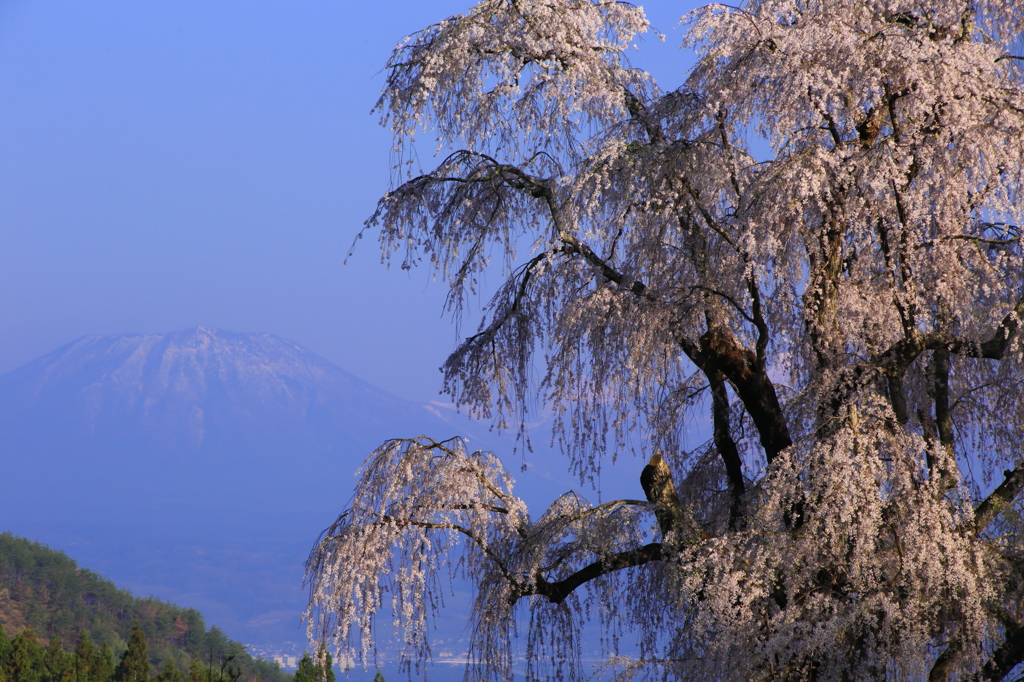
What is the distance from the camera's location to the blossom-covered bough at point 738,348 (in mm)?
5234

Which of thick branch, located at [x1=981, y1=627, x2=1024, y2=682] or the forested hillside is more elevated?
the forested hillside

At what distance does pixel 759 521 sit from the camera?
5.32 meters

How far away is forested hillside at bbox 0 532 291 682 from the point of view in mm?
71750

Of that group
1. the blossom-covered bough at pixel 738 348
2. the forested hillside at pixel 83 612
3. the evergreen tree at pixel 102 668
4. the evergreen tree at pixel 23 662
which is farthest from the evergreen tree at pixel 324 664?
the forested hillside at pixel 83 612

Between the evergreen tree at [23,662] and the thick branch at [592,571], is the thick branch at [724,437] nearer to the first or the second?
the thick branch at [592,571]

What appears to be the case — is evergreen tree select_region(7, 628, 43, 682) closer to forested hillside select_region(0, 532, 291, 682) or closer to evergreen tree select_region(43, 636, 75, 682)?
evergreen tree select_region(43, 636, 75, 682)

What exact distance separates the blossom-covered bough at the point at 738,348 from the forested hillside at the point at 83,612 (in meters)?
69.4

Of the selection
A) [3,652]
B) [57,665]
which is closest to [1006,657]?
[57,665]

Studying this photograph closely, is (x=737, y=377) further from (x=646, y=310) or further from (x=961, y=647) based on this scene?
(x=961, y=647)

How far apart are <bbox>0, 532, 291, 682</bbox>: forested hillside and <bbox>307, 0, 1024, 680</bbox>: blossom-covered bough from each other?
2734 inches

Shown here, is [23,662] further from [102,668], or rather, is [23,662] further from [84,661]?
[102,668]

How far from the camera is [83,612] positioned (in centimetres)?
7475

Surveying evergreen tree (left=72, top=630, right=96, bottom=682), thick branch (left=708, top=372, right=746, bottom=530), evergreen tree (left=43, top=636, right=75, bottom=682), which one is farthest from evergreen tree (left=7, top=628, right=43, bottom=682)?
thick branch (left=708, top=372, right=746, bottom=530)

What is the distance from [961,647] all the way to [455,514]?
3221 mm
